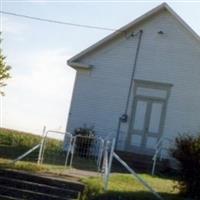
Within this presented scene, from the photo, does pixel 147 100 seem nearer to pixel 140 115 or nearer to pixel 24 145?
pixel 140 115

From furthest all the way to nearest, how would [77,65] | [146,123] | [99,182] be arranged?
[77,65] < [146,123] < [99,182]

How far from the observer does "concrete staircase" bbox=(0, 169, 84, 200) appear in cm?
1636

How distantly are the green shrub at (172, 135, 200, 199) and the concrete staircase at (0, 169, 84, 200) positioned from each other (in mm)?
2607

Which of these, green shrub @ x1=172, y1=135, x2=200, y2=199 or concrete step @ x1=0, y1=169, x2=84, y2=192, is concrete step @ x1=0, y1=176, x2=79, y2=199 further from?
green shrub @ x1=172, y1=135, x2=200, y2=199

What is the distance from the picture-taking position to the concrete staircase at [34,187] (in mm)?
16359

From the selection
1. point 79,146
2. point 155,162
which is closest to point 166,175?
point 155,162

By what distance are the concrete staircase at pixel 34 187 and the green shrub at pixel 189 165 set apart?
2.61 m

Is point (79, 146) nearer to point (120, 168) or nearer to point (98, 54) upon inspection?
point (120, 168)

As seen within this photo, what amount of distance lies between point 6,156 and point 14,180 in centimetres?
597

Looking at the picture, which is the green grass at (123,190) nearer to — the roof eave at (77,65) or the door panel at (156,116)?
the door panel at (156,116)

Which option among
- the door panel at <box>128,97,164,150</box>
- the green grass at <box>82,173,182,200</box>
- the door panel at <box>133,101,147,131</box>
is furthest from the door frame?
the green grass at <box>82,173,182,200</box>

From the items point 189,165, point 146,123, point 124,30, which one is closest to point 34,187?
point 189,165

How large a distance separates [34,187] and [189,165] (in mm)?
4001

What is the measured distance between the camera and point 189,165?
16.8 m
